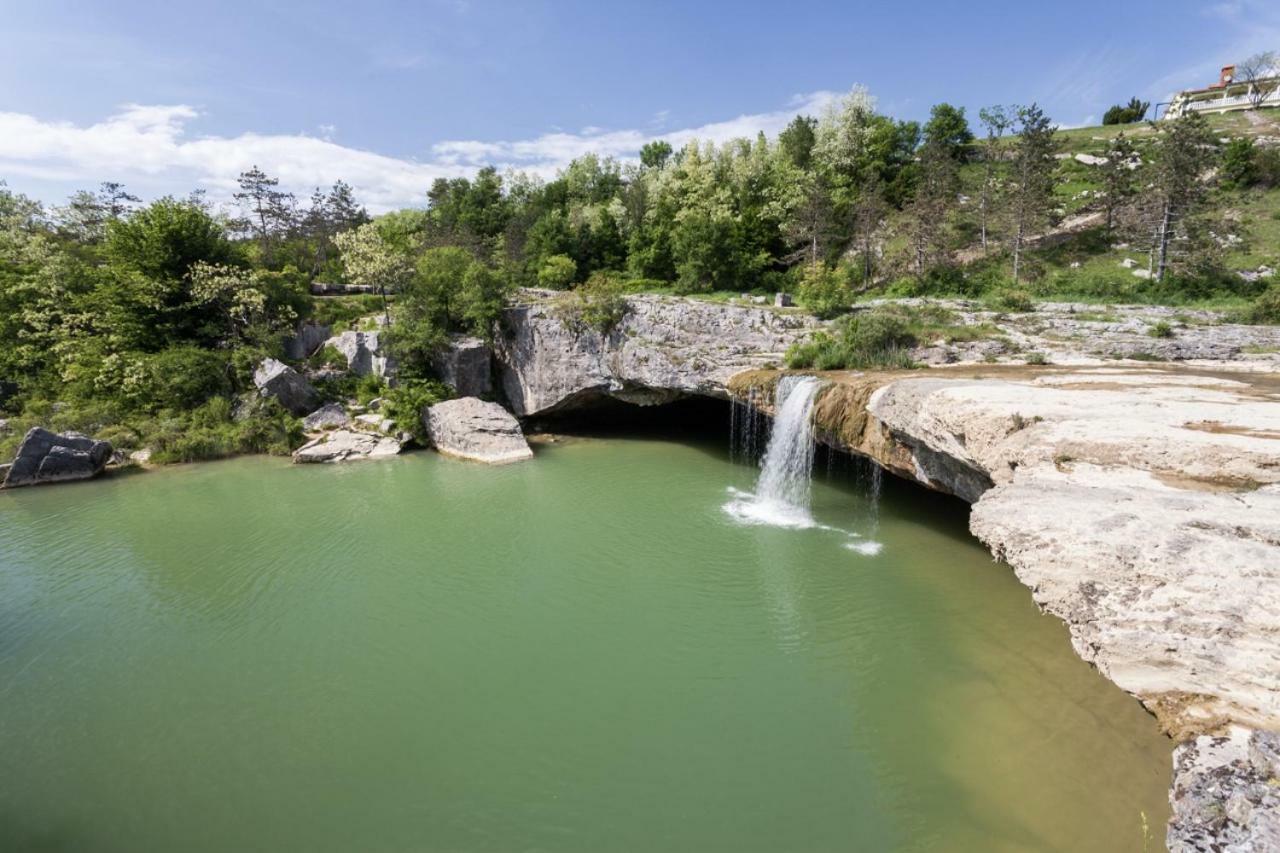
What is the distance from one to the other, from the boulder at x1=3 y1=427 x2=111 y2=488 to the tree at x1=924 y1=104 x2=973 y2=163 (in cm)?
5588

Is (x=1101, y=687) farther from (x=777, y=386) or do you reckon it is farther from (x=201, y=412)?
(x=201, y=412)

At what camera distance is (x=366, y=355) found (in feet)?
86.7

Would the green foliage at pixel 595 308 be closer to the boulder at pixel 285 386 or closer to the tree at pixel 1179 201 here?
the boulder at pixel 285 386

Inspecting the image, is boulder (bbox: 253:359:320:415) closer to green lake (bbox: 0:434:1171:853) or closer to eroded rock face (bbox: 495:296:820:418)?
eroded rock face (bbox: 495:296:820:418)

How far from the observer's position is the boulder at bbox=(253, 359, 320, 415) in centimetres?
2420

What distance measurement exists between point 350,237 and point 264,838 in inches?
1203

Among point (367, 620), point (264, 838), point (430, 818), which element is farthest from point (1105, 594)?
point (367, 620)

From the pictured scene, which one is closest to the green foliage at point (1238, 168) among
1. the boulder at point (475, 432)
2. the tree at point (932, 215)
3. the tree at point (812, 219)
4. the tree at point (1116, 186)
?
the tree at point (1116, 186)

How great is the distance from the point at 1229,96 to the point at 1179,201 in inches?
2715

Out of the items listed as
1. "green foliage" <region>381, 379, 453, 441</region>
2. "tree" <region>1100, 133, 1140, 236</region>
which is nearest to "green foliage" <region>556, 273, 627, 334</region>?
"green foliage" <region>381, 379, 453, 441</region>

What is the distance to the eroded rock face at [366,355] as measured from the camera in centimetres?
2594

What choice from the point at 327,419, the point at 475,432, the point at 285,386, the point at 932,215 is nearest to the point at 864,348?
the point at 475,432

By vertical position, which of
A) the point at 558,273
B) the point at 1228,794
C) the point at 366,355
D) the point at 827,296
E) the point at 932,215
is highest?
the point at 932,215

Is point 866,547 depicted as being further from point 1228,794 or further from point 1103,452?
point 1228,794
